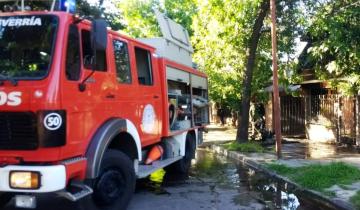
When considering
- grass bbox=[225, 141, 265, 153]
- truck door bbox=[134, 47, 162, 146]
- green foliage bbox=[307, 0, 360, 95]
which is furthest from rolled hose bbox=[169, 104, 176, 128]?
green foliage bbox=[307, 0, 360, 95]

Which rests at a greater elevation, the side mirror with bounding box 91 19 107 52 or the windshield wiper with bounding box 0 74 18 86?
the side mirror with bounding box 91 19 107 52

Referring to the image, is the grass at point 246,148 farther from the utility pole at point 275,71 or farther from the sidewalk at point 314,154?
the utility pole at point 275,71

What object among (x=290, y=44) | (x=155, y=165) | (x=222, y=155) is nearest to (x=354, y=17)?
(x=290, y=44)

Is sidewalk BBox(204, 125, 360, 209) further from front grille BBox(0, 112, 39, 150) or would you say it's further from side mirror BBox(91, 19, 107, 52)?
front grille BBox(0, 112, 39, 150)

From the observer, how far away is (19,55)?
5.71m

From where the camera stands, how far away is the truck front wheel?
6.33 meters

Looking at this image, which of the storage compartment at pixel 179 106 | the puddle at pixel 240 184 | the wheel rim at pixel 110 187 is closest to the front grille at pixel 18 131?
the wheel rim at pixel 110 187

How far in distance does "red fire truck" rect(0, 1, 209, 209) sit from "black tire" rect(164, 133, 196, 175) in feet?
11.3

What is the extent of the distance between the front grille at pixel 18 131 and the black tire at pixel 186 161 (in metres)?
5.90

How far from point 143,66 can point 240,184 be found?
3414 millimetres

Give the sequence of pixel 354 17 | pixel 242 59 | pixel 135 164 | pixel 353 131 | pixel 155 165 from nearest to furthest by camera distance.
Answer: pixel 135 164, pixel 155 165, pixel 354 17, pixel 353 131, pixel 242 59

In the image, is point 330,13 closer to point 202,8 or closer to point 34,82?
point 202,8

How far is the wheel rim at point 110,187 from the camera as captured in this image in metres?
6.32

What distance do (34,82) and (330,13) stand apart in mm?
11501
